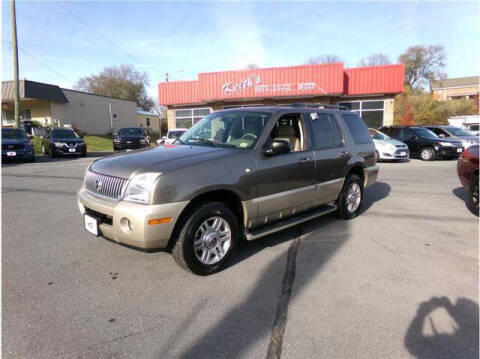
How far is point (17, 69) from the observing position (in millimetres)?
18047

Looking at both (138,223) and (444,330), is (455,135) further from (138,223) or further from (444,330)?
(138,223)

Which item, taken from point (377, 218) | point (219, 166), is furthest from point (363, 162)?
point (219, 166)

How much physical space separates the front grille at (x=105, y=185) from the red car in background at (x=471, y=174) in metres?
6.07

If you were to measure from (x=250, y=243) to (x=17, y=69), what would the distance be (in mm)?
19991

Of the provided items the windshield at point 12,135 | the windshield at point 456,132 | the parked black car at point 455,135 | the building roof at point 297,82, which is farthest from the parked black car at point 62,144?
the windshield at point 456,132

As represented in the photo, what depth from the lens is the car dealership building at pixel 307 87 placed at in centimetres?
Result: 2183

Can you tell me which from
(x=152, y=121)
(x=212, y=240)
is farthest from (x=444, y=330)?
(x=152, y=121)

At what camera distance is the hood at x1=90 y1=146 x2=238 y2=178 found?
126 inches

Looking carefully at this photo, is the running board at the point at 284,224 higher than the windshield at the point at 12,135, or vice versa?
the windshield at the point at 12,135

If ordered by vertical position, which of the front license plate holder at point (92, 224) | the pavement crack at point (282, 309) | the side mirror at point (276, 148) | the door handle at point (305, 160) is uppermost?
the side mirror at point (276, 148)

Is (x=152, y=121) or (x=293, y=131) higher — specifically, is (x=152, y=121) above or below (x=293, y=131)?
above

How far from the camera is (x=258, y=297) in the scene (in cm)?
305

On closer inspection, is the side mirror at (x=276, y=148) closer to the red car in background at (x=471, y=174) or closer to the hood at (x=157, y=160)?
the hood at (x=157, y=160)

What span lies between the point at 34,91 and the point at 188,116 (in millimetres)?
13278
